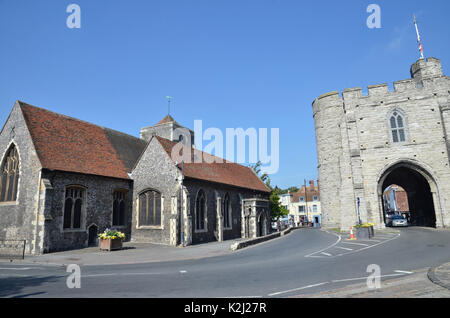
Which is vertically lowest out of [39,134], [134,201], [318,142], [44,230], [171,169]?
[44,230]

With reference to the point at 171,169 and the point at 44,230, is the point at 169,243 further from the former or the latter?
the point at 44,230

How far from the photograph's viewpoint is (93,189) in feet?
73.8

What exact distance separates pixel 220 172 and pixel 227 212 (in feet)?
15.2

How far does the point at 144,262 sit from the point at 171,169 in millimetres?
10806

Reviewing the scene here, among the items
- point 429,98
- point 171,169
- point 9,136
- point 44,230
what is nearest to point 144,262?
point 44,230

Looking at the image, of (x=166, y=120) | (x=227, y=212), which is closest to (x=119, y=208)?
(x=227, y=212)

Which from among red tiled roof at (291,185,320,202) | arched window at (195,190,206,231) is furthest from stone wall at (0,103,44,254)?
red tiled roof at (291,185,320,202)

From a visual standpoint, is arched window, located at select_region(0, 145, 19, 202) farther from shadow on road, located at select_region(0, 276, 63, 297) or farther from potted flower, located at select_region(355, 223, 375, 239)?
potted flower, located at select_region(355, 223, 375, 239)

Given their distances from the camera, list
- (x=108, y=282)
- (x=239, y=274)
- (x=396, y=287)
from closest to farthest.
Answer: (x=396, y=287) → (x=108, y=282) → (x=239, y=274)

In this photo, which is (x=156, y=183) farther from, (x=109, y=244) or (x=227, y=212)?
(x=227, y=212)

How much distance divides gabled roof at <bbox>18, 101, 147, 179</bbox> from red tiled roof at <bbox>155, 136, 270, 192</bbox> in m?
4.49

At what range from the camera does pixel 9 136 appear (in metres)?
21.9

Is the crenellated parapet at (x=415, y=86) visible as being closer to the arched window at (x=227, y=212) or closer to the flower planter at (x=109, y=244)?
the arched window at (x=227, y=212)

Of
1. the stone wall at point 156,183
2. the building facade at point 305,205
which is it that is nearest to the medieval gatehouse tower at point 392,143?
the stone wall at point 156,183
